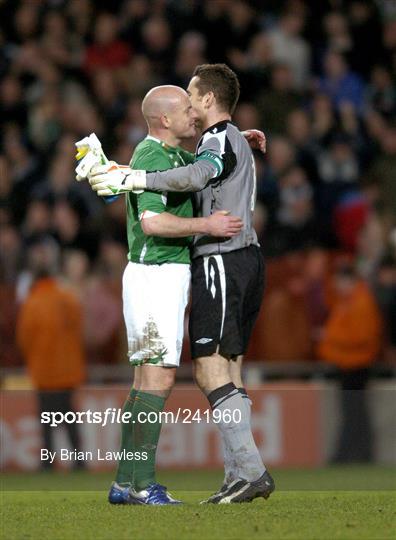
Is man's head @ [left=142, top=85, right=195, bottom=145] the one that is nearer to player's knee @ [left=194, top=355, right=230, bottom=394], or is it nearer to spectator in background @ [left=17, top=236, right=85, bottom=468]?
player's knee @ [left=194, top=355, right=230, bottom=394]

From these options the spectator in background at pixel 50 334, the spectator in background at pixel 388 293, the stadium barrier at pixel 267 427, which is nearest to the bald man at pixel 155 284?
the stadium barrier at pixel 267 427

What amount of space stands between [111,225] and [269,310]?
6.94 ft

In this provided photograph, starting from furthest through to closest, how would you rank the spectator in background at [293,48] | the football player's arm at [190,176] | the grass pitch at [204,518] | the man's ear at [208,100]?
the spectator in background at [293,48]
the man's ear at [208,100]
the football player's arm at [190,176]
the grass pitch at [204,518]

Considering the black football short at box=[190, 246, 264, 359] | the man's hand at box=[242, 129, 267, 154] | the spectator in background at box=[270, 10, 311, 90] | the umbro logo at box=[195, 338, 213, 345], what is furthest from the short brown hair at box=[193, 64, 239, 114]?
the spectator in background at box=[270, 10, 311, 90]

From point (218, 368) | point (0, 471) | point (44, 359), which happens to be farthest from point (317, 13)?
point (218, 368)

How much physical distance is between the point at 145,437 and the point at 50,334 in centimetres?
597

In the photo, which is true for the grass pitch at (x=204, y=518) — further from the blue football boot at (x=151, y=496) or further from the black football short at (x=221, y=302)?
the black football short at (x=221, y=302)

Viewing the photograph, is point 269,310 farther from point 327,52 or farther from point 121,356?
point 327,52

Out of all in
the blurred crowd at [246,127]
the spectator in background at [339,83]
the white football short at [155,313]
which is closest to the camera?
the white football short at [155,313]

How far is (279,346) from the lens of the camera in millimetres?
13492

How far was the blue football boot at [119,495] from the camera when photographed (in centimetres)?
748

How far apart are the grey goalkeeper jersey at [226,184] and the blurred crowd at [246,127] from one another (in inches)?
218

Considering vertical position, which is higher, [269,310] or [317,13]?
[317,13]

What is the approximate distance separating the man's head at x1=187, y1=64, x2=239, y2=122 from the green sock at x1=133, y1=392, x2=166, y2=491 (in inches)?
59.0
